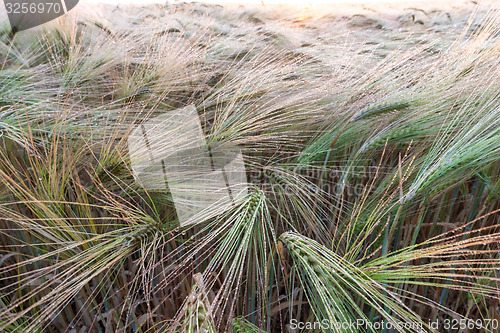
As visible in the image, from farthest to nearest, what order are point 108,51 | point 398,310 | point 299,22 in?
point 299,22 → point 108,51 → point 398,310

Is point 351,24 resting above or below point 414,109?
above

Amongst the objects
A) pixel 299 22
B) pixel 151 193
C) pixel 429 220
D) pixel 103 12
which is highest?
pixel 103 12

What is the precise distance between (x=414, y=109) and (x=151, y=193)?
1.47 ft

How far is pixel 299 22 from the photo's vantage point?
1380 mm

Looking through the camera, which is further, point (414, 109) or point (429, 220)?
point (429, 220)

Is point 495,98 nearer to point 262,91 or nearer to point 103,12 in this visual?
point 262,91

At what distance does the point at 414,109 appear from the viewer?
26.1 inches

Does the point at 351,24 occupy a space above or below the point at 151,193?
above

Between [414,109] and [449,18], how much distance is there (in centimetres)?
100

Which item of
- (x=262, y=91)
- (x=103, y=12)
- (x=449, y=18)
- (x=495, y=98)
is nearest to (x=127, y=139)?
(x=262, y=91)

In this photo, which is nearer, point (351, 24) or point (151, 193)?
point (151, 193)

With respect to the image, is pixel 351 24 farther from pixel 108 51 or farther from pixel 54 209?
pixel 54 209

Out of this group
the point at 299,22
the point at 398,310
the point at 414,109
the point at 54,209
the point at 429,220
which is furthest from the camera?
the point at 299,22

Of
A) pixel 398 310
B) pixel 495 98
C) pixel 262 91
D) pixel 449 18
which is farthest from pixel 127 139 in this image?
pixel 449 18
